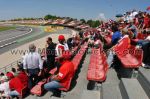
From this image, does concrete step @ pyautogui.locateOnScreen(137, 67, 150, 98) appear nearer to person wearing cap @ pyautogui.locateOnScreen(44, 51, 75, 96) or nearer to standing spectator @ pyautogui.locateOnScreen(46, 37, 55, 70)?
person wearing cap @ pyautogui.locateOnScreen(44, 51, 75, 96)

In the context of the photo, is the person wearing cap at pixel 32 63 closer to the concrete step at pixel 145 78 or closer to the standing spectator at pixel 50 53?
the standing spectator at pixel 50 53

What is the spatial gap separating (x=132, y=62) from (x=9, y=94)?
164 inches

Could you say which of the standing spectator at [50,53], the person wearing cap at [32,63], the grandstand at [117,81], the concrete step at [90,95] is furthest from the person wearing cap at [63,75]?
the standing spectator at [50,53]

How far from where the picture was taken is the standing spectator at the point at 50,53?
10233mm

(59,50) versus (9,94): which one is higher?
(59,50)

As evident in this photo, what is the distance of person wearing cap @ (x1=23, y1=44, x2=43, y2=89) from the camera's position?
8.84m

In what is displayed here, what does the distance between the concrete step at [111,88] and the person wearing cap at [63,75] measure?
106 centimetres

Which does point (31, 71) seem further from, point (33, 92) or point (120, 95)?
point (120, 95)

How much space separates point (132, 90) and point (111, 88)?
1.17 m

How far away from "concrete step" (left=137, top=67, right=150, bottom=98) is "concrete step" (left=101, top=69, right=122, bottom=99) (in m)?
0.65

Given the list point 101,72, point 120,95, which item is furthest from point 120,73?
point 120,95

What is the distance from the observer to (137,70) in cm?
759

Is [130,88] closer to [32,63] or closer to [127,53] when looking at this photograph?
[127,53]

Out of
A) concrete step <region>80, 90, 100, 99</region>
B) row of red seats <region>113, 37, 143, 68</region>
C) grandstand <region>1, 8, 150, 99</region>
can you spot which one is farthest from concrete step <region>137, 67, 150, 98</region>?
concrete step <region>80, 90, 100, 99</region>
